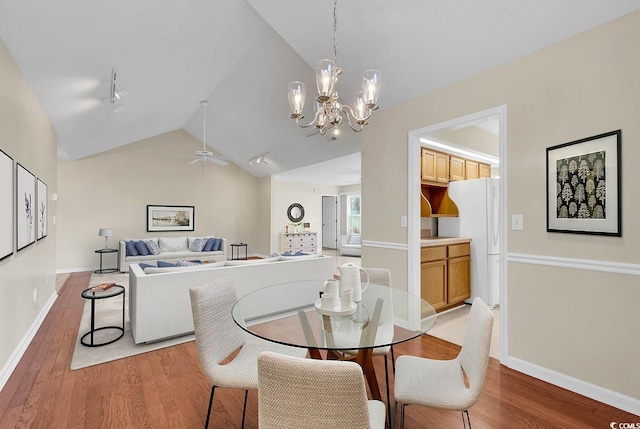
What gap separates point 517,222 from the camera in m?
2.44

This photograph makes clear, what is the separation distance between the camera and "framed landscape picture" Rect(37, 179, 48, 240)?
339 centimetres

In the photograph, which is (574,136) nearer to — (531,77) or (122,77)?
(531,77)

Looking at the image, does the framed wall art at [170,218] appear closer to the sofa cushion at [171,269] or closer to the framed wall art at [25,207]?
the framed wall art at [25,207]

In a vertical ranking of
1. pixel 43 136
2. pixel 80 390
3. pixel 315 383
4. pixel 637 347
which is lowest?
pixel 80 390

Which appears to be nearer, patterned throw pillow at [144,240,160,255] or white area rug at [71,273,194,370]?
white area rug at [71,273,194,370]

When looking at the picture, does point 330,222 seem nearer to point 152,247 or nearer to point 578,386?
point 152,247

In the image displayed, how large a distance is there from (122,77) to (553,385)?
4.80m

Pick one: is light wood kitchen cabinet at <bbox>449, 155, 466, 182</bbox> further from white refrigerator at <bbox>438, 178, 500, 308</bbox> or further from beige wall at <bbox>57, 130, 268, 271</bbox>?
beige wall at <bbox>57, 130, 268, 271</bbox>

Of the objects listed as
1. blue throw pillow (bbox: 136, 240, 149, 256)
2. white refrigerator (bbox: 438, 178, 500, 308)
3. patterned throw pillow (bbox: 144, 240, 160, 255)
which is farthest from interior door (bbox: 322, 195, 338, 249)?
white refrigerator (bbox: 438, 178, 500, 308)

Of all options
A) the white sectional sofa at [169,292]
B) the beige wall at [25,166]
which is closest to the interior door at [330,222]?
the white sectional sofa at [169,292]

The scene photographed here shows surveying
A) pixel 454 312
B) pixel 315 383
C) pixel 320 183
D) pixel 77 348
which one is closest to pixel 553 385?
pixel 454 312

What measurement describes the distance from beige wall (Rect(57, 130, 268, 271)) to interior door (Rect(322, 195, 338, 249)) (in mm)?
2796

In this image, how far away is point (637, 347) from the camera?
73.5 inches

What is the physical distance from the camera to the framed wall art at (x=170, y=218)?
7.36 metres
